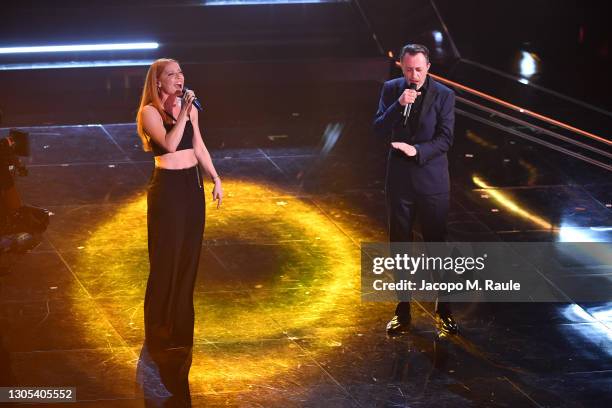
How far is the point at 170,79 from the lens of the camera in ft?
19.9

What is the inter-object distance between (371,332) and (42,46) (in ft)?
26.3

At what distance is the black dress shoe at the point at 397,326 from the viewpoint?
6672mm

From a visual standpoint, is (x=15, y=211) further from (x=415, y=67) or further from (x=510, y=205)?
(x=510, y=205)

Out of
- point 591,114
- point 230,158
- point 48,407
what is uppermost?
point 591,114

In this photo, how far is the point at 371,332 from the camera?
6703mm

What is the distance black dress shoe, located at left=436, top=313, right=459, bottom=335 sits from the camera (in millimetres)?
6695

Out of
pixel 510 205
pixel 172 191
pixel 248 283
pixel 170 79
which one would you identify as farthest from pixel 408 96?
pixel 510 205

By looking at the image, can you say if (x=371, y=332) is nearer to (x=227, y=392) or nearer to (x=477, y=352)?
(x=477, y=352)

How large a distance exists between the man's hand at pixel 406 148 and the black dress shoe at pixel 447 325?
3.81ft

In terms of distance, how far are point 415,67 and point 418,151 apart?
52 centimetres

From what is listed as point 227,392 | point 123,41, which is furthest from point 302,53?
point 227,392

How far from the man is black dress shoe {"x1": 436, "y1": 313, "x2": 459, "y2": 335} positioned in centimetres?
58

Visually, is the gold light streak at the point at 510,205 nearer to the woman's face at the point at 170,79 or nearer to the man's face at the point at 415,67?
the man's face at the point at 415,67

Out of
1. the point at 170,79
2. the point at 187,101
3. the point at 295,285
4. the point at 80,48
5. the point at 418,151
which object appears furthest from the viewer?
the point at 80,48
